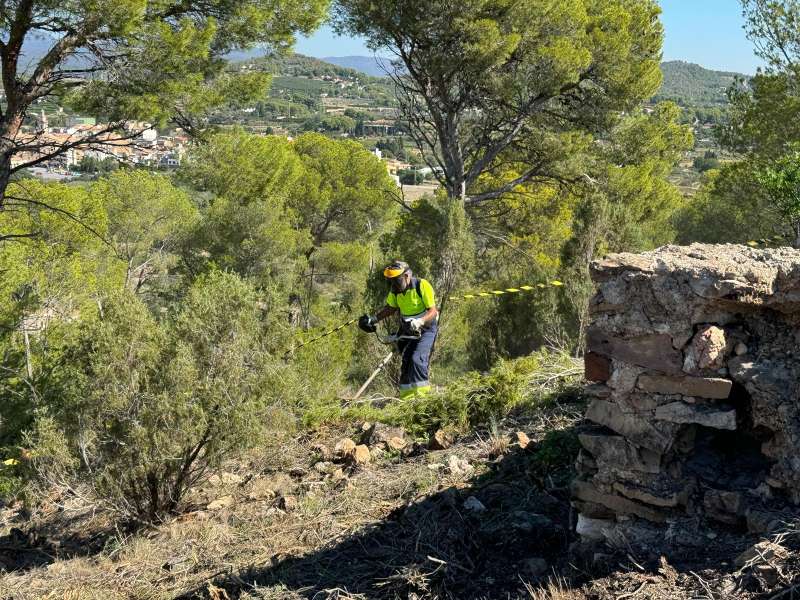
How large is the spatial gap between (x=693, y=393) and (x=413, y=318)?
379 centimetres

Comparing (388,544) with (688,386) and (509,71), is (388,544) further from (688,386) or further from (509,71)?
(509,71)

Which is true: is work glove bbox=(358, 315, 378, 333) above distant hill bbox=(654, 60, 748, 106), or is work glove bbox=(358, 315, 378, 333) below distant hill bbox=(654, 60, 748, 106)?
below

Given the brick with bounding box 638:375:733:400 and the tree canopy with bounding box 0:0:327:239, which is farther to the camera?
the tree canopy with bounding box 0:0:327:239

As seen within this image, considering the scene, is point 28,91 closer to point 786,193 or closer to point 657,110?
Result: point 786,193

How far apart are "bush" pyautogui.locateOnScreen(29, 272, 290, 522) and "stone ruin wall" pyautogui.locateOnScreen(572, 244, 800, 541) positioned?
2.46 metres

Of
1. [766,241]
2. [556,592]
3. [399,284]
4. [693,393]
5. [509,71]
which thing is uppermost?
[509,71]

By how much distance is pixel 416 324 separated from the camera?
6.55 meters

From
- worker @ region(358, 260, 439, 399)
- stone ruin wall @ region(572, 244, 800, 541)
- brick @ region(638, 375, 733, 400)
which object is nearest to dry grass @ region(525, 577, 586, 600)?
stone ruin wall @ region(572, 244, 800, 541)

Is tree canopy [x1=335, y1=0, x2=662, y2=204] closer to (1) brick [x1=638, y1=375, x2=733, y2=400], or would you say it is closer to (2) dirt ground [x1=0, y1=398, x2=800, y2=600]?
(2) dirt ground [x1=0, y1=398, x2=800, y2=600]

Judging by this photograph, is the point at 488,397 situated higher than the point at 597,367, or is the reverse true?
the point at 597,367

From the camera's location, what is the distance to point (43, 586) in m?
4.22

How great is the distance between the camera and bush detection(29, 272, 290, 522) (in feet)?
15.3

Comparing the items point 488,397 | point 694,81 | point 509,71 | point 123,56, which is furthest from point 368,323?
point 694,81

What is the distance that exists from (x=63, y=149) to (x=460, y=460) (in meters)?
5.00
